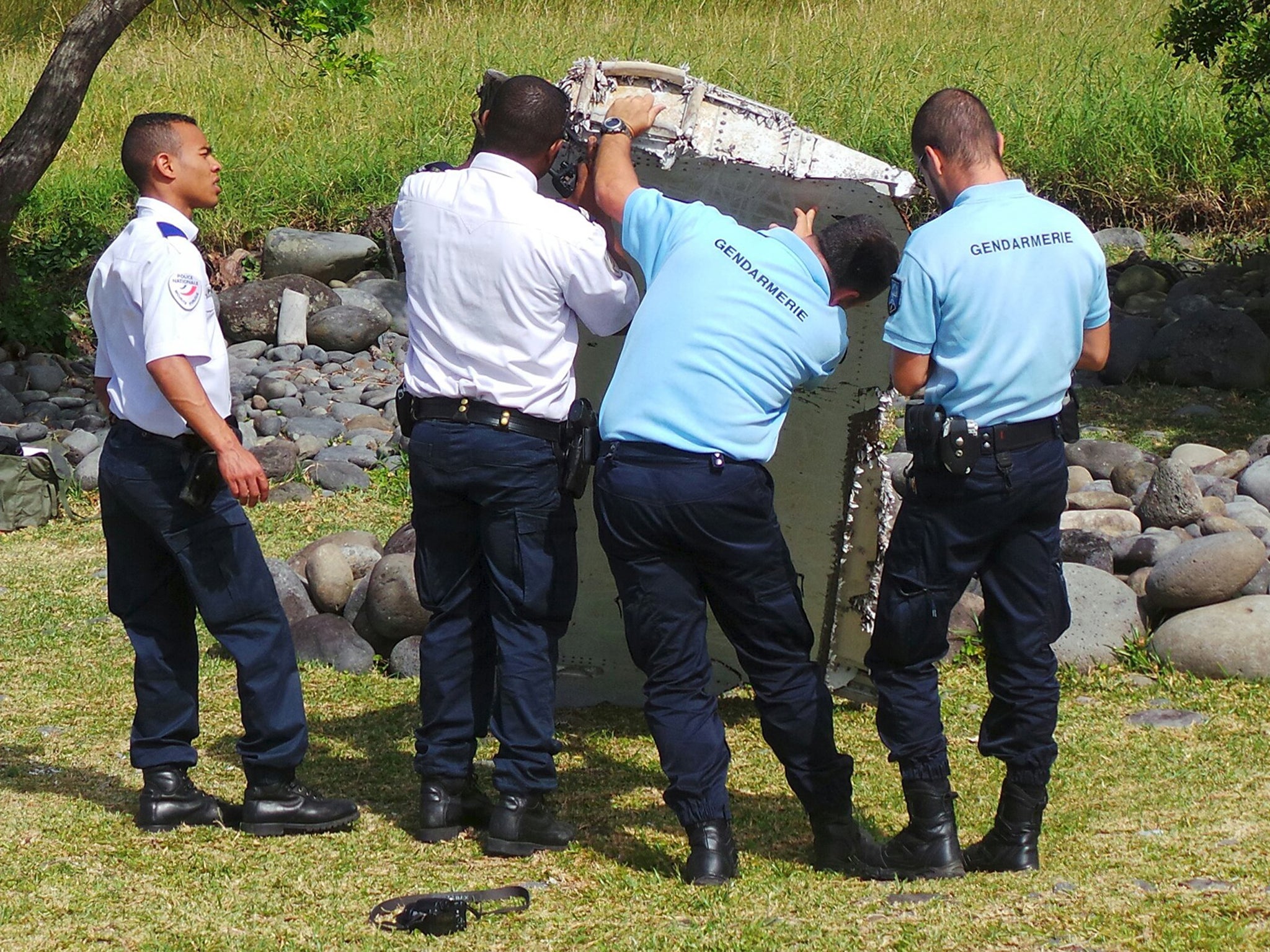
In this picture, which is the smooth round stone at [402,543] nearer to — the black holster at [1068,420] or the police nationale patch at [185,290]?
the police nationale patch at [185,290]

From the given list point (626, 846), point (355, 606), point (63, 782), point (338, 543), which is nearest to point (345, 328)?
point (338, 543)

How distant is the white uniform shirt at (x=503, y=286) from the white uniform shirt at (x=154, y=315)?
0.53 metres

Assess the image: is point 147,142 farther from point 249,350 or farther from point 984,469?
point 249,350

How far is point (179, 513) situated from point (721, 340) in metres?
1.45

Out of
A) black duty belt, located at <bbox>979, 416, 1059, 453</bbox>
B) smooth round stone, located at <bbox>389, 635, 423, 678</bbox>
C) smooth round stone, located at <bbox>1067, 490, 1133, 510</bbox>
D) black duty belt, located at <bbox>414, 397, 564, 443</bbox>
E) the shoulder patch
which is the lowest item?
smooth round stone, located at <bbox>389, 635, 423, 678</bbox>

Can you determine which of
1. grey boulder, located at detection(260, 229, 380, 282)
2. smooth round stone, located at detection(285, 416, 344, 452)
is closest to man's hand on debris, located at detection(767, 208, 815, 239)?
smooth round stone, located at detection(285, 416, 344, 452)

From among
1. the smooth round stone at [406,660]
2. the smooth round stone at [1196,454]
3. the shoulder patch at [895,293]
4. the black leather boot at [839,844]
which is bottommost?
the smooth round stone at [406,660]

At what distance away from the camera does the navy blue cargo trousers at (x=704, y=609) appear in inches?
140

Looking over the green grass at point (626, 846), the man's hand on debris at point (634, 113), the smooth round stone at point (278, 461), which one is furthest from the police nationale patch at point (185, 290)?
the smooth round stone at point (278, 461)

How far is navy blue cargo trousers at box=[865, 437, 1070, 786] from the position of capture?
3541 millimetres

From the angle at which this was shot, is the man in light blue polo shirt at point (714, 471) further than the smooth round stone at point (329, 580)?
Answer: No

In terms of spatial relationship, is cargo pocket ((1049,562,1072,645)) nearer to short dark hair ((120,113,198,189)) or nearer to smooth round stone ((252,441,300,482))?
short dark hair ((120,113,198,189))

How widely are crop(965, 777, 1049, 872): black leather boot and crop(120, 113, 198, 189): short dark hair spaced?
267cm

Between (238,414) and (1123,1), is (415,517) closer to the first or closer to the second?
(238,414)
